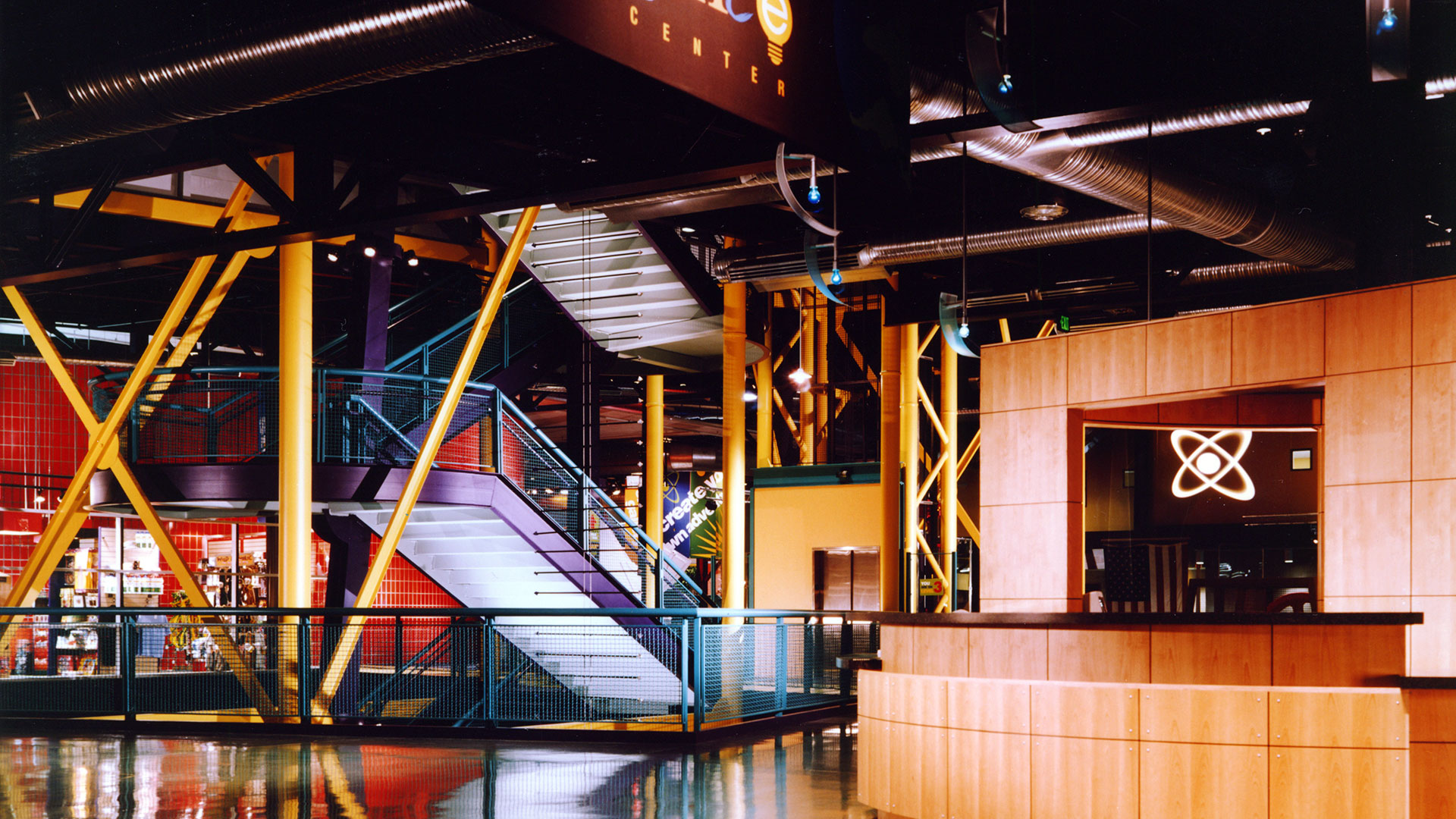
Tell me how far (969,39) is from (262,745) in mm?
8135

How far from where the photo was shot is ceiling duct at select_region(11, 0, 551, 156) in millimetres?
6656

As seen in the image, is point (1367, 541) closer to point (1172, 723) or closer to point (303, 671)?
point (1172, 723)

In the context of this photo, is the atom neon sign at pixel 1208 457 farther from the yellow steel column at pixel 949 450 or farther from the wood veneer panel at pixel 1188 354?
the yellow steel column at pixel 949 450

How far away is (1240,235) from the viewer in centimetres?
1109

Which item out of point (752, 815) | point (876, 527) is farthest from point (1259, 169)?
point (752, 815)

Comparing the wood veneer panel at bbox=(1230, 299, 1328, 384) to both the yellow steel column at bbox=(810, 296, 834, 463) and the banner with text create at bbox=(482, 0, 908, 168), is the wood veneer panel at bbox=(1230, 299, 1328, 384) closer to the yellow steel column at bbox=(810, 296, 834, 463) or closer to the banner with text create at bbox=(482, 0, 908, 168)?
the banner with text create at bbox=(482, 0, 908, 168)

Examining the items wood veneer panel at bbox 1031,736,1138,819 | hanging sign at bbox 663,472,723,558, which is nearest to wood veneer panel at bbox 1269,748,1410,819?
wood veneer panel at bbox 1031,736,1138,819

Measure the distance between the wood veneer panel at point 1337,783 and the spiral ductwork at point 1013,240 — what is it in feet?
21.7

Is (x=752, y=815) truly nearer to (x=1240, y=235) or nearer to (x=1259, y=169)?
Result: (x=1240, y=235)

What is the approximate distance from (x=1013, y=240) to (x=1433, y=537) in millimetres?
6325

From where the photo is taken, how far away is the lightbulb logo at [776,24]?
461cm

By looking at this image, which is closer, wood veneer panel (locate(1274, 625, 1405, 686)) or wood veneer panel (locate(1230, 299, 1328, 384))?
wood veneer panel (locate(1274, 625, 1405, 686))

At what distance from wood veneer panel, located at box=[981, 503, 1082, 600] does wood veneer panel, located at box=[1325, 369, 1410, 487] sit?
162cm

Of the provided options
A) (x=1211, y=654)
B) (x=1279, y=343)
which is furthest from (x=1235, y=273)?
(x=1211, y=654)
